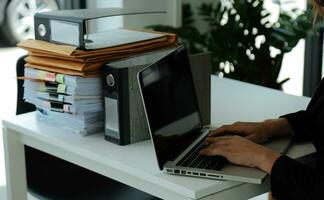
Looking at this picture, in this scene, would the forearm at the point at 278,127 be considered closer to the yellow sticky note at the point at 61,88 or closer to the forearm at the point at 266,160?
the forearm at the point at 266,160

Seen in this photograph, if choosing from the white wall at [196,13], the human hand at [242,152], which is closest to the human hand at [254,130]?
the human hand at [242,152]

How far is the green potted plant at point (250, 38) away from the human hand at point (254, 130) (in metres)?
1.79

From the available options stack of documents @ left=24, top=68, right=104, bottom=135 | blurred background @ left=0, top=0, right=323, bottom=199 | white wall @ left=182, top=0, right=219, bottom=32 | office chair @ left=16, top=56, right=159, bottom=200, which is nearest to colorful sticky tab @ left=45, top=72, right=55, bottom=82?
stack of documents @ left=24, top=68, right=104, bottom=135

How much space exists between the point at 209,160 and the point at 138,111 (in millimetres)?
307

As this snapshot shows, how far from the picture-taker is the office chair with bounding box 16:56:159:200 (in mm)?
2424

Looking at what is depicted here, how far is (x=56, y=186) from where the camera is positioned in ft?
8.22

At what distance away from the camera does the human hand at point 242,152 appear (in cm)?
174

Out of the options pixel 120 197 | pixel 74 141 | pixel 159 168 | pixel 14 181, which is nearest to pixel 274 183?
pixel 159 168

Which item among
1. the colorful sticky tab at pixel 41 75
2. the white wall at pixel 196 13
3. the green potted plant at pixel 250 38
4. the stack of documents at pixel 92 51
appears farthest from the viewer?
the white wall at pixel 196 13

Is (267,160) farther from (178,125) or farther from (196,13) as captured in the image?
(196,13)

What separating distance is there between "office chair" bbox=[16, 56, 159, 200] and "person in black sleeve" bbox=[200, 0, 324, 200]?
562 mm

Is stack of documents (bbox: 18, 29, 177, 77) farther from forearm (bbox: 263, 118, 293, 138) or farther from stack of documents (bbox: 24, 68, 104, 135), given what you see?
forearm (bbox: 263, 118, 293, 138)

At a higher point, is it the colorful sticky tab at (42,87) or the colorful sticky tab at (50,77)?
the colorful sticky tab at (50,77)

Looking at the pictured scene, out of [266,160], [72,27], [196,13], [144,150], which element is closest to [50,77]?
[72,27]
